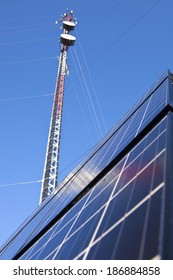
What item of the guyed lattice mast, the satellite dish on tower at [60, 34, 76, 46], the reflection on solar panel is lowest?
the reflection on solar panel

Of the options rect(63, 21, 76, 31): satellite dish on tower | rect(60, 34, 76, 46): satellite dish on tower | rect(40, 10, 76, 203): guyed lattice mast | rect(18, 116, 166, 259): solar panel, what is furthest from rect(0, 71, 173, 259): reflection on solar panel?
rect(63, 21, 76, 31): satellite dish on tower

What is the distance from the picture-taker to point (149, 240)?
11.2ft

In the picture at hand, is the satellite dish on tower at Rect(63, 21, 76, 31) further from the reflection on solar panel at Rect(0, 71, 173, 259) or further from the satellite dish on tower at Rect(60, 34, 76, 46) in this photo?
the reflection on solar panel at Rect(0, 71, 173, 259)

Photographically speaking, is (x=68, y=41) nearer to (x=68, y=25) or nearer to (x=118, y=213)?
(x=68, y=25)

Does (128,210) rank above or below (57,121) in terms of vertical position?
below

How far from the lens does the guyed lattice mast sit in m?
23.8

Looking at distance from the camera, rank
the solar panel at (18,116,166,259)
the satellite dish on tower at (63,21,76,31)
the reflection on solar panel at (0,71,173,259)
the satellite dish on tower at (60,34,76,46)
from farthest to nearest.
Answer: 1. the satellite dish on tower at (63,21,76,31)
2. the satellite dish on tower at (60,34,76,46)
3. the solar panel at (18,116,166,259)
4. the reflection on solar panel at (0,71,173,259)

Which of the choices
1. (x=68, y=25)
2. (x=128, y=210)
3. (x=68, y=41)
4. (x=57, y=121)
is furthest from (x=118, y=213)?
(x=68, y=25)

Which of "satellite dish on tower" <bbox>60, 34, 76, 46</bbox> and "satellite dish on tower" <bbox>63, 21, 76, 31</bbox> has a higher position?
"satellite dish on tower" <bbox>63, 21, 76, 31</bbox>

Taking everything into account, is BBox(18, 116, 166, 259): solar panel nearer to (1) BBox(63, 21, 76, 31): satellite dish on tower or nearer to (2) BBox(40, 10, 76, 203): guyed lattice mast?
(2) BBox(40, 10, 76, 203): guyed lattice mast

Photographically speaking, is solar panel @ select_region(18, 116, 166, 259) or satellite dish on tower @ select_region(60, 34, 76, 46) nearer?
solar panel @ select_region(18, 116, 166, 259)

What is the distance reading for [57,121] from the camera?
2881 cm

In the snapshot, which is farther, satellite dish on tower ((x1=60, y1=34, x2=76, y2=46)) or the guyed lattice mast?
satellite dish on tower ((x1=60, y1=34, x2=76, y2=46))

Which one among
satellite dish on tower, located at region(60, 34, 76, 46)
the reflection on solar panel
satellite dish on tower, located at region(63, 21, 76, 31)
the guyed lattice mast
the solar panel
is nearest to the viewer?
the reflection on solar panel
